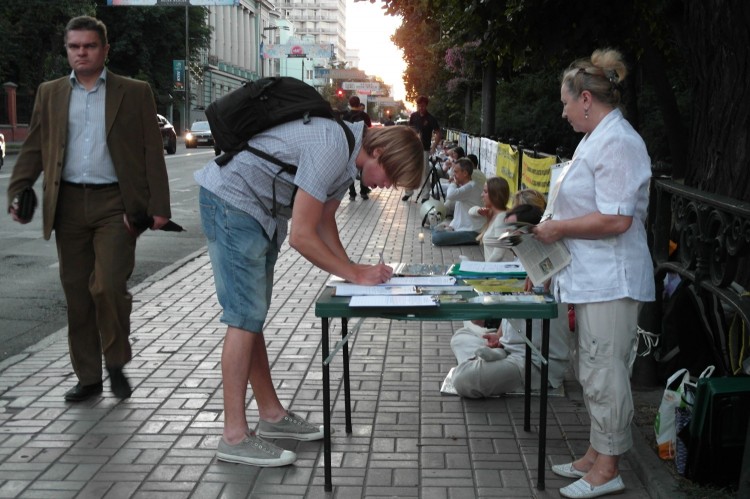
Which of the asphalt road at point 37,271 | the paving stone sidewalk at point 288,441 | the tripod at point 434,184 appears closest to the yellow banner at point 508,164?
the paving stone sidewalk at point 288,441

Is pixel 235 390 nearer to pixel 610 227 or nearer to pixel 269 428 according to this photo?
pixel 269 428

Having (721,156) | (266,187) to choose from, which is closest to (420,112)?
(721,156)

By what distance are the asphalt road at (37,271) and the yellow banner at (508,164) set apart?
13.6ft

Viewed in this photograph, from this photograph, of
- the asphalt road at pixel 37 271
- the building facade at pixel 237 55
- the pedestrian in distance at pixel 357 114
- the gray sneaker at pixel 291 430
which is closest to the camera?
the gray sneaker at pixel 291 430

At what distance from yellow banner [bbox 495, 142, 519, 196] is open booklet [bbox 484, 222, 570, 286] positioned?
6.72 metres

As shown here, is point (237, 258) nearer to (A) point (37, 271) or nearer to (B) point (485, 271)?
(B) point (485, 271)

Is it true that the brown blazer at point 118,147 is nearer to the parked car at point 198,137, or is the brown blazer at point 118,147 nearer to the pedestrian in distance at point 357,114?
the pedestrian in distance at point 357,114

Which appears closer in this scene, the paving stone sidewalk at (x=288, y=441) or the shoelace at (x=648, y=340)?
the paving stone sidewalk at (x=288, y=441)

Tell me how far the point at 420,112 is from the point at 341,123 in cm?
1574

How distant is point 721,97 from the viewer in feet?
23.2

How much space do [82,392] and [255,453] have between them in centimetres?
149

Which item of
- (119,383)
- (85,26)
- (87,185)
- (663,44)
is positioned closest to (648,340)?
(119,383)

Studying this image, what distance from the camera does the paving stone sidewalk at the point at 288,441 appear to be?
13.9 ft

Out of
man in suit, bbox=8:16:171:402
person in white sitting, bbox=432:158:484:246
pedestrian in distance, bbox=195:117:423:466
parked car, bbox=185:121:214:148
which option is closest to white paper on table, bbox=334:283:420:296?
pedestrian in distance, bbox=195:117:423:466
